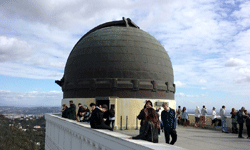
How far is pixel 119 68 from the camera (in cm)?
2348

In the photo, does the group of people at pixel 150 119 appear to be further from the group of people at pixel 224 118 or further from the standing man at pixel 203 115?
the standing man at pixel 203 115

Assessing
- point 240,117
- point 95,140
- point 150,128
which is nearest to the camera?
point 150,128

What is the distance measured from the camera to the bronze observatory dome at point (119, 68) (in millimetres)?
23297

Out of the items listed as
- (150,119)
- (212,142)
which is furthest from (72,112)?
(150,119)

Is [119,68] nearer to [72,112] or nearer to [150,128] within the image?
[72,112]

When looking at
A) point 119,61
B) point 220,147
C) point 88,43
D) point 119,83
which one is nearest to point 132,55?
point 119,61

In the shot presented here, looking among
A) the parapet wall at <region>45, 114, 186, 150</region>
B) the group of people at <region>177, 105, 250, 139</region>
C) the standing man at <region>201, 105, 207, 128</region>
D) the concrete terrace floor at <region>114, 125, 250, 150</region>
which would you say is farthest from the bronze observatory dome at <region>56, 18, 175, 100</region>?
the concrete terrace floor at <region>114, 125, 250, 150</region>

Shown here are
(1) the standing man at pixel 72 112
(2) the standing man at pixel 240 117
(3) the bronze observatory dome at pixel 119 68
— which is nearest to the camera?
(2) the standing man at pixel 240 117

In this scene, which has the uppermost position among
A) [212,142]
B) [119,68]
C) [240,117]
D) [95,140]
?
[119,68]

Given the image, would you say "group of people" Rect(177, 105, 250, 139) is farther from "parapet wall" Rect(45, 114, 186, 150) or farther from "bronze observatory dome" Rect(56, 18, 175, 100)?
"parapet wall" Rect(45, 114, 186, 150)

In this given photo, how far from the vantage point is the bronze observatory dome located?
23.3m

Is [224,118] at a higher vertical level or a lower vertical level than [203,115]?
higher

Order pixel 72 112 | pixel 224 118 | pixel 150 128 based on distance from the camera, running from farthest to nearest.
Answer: pixel 224 118 → pixel 72 112 → pixel 150 128

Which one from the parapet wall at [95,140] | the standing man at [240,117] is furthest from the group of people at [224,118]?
the parapet wall at [95,140]
